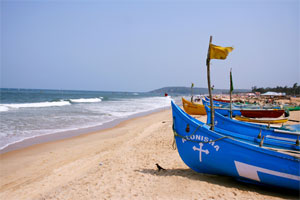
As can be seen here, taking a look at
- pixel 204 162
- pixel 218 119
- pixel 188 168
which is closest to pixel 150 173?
pixel 188 168

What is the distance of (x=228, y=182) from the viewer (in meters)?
4.74

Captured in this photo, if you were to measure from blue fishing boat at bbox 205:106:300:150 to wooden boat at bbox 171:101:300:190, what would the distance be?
524 millimetres

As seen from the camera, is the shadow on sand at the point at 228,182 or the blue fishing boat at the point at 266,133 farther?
the blue fishing boat at the point at 266,133

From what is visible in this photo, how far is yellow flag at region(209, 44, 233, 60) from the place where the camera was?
15.5 feet

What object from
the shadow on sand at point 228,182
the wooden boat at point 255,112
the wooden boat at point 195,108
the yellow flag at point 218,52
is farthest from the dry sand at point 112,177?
the wooden boat at point 195,108

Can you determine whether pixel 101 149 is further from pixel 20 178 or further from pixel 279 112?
pixel 279 112

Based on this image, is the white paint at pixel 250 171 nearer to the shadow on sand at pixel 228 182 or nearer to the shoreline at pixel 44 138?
the shadow on sand at pixel 228 182

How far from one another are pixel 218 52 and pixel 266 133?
3.00 metres

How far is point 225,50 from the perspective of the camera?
474 cm

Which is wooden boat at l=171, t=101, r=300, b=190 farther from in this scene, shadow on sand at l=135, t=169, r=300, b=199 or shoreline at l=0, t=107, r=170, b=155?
shoreline at l=0, t=107, r=170, b=155

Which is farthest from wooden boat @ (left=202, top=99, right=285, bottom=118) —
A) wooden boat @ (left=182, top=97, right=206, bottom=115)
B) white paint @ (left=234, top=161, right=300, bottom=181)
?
white paint @ (left=234, top=161, right=300, bottom=181)

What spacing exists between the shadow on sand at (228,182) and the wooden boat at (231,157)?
161mm

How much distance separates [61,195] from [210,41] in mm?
4659

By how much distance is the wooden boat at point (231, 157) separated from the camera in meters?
Answer: 3.98
